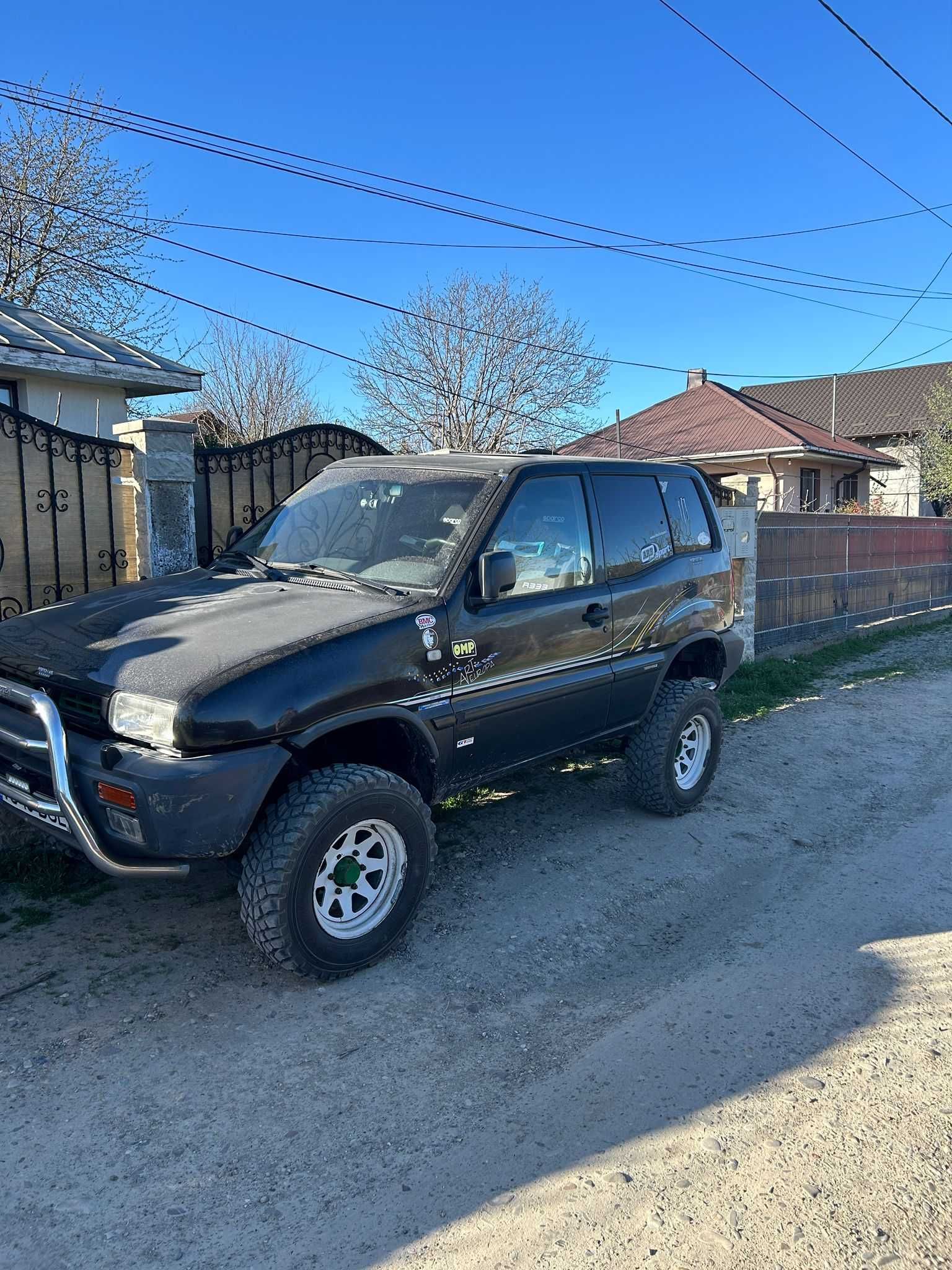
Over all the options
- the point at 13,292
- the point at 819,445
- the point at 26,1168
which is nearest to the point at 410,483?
the point at 26,1168

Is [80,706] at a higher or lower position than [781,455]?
lower

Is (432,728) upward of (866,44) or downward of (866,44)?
downward

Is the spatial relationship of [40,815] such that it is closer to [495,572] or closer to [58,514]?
[495,572]

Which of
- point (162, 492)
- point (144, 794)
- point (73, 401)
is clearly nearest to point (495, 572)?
point (144, 794)

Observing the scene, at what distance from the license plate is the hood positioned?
1.56 ft

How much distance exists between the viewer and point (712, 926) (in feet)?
13.9

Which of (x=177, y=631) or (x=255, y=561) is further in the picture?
(x=255, y=561)

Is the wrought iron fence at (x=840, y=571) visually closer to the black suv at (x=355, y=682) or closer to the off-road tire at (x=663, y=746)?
the off-road tire at (x=663, y=746)

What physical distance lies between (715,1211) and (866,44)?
1230 centimetres

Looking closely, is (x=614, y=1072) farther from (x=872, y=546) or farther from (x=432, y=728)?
(x=872, y=546)

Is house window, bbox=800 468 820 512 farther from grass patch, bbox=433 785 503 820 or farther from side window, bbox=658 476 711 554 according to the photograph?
grass patch, bbox=433 785 503 820

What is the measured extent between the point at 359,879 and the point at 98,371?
738 cm

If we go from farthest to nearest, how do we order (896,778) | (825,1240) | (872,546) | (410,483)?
(872,546), (896,778), (410,483), (825,1240)

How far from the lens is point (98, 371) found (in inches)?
361
